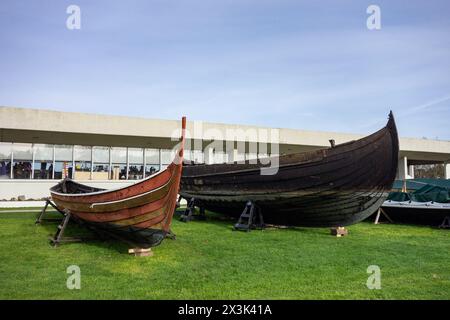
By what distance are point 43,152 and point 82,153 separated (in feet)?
7.00

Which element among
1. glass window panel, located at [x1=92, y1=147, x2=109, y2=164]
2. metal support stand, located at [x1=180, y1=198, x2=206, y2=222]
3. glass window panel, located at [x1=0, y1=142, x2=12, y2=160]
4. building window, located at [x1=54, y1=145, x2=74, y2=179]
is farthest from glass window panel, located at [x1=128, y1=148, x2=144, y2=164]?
metal support stand, located at [x1=180, y1=198, x2=206, y2=222]

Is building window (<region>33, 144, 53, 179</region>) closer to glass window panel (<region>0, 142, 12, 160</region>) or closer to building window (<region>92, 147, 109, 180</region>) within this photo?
glass window panel (<region>0, 142, 12, 160</region>)

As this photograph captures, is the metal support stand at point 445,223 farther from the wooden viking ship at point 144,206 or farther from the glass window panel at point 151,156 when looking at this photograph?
the glass window panel at point 151,156

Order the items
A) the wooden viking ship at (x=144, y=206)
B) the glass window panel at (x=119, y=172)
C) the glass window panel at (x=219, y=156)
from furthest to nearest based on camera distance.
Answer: the glass window panel at (x=219, y=156), the glass window panel at (x=119, y=172), the wooden viking ship at (x=144, y=206)

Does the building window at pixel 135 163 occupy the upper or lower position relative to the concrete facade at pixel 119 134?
lower

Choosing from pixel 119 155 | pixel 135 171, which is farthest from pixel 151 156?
pixel 119 155

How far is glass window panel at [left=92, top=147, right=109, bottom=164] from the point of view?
70.6 ft

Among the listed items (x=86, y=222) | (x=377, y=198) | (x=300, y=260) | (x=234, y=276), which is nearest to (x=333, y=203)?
(x=377, y=198)

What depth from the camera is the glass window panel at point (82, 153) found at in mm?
21359

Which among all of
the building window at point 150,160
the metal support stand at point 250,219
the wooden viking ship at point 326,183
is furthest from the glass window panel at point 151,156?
the metal support stand at point 250,219

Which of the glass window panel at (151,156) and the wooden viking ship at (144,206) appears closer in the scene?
the wooden viking ship at (144,206)

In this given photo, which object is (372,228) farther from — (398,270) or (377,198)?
(398,270)

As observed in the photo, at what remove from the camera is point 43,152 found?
67.4 ft

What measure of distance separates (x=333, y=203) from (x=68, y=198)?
20.4 ft
